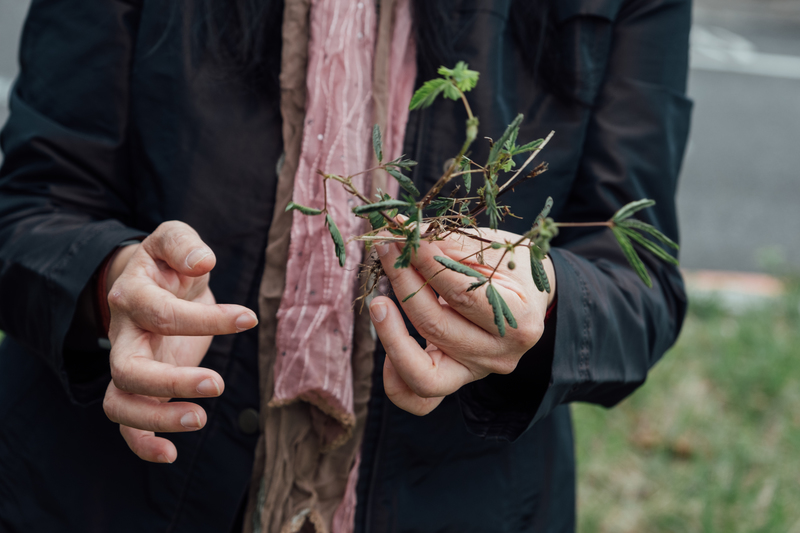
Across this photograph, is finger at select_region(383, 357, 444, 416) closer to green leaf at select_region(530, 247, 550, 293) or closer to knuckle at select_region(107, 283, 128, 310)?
green leaf at select_region(530, 247, 550, 293)

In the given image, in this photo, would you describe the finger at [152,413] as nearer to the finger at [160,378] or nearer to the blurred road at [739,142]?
the finger at [160,378]

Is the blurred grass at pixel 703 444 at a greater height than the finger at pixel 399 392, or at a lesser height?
lesser

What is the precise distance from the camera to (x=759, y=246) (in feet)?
16.0

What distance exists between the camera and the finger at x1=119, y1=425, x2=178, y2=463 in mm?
895

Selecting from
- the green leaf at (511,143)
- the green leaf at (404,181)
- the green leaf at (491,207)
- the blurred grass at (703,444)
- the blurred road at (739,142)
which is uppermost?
the green leaf at (511,143)

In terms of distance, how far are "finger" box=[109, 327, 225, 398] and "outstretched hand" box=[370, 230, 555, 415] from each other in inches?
9.3

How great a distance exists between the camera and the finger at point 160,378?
2.65 ft

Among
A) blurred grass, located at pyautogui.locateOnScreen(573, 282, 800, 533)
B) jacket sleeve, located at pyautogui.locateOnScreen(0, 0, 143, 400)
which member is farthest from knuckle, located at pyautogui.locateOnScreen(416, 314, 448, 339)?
blurred grass, located at pyautogui.locateOnScreen(573, 282, 800, 533)

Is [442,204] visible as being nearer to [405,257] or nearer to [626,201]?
[405,257]

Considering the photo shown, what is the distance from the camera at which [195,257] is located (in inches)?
32.5

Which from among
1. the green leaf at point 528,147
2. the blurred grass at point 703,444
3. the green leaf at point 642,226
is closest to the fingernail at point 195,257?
the green leaf at point 528,147

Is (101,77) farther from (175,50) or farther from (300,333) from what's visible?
(300,333)

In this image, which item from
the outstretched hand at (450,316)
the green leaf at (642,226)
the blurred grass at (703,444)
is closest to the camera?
the green leaf at (642,226)

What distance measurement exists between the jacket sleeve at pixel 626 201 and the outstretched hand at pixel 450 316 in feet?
0.75
